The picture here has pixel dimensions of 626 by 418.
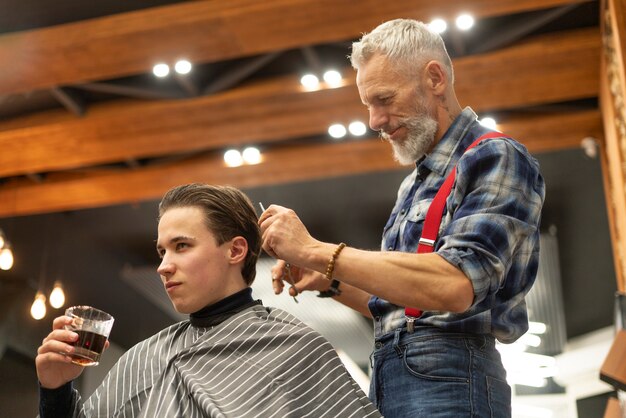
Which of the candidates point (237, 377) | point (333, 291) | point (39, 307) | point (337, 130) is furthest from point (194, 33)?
point (39, 307)

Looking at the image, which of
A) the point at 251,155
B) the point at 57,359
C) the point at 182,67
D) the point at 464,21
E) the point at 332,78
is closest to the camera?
the point at 57,359

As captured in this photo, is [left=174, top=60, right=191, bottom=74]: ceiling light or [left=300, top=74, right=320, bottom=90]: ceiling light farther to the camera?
[left=300, top=74, right=320, bottom=90]: ceiling light

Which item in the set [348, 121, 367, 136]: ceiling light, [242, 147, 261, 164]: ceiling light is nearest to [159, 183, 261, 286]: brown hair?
[348, 121, 367, 136]: ceiling light

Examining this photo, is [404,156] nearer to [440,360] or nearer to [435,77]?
[435,77]

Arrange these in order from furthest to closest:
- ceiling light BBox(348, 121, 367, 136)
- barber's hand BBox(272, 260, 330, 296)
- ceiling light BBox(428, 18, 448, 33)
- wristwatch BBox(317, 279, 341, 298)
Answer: ceiling light BBox(348, 121, 367, 136), ceiling light BBox(428, 18, 448, 33), wristwatch BBox(317, 279, 341, 298), barber's hand BBox(272, 260, 330, 296)

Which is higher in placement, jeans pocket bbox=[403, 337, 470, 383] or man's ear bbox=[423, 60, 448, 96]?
man's ear bbox=[423, 60, 448, 96]

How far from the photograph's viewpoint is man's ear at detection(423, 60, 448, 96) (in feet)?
6.25

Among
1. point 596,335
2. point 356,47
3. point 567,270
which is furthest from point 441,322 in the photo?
point 596,335

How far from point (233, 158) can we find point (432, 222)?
483 cm

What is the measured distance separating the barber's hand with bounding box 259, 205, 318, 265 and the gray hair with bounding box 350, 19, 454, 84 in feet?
1.63

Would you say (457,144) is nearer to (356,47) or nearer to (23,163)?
(356,47)

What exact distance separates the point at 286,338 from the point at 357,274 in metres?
0.40

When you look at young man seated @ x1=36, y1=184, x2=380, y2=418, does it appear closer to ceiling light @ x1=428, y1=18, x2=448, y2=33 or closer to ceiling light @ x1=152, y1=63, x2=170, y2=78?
ceiling light @ x1=428, y1=18, x2=448, y2=33

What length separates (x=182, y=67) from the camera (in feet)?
16.8
